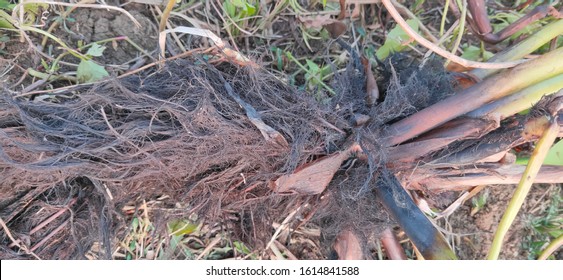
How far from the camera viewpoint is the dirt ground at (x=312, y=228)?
0.86 metres

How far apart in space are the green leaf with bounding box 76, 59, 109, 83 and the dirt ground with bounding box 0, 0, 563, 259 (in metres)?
0.02

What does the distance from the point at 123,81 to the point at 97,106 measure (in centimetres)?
6

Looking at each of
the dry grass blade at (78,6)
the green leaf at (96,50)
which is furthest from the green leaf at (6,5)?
the green leaf at (96,50)

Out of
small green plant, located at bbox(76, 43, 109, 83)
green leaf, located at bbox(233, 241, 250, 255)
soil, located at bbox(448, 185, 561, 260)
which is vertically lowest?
green leaf, located at bbox(233, 241, 250, 255)

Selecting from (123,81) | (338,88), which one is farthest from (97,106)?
(338,88)

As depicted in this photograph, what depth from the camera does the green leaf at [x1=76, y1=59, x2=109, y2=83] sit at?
0.83m

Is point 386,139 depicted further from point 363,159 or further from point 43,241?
point 43,241

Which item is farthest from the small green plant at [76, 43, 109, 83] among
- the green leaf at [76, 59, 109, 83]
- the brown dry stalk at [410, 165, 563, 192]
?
the brown dry stalk at [410, 165, 563, 192]

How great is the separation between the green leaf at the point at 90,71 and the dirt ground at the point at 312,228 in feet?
0.06

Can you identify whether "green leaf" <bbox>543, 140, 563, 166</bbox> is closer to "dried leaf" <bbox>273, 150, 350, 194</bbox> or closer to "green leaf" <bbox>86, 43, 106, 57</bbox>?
"dried leaf" <bbox>273, 150, 350, 194</bbox>

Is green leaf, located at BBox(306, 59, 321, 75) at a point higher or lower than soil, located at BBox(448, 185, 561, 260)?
higher

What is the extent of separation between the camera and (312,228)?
974 mm

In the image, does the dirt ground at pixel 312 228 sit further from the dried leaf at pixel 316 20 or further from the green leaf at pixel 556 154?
the green leaf at pixel 556 154

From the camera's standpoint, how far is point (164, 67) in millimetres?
801
